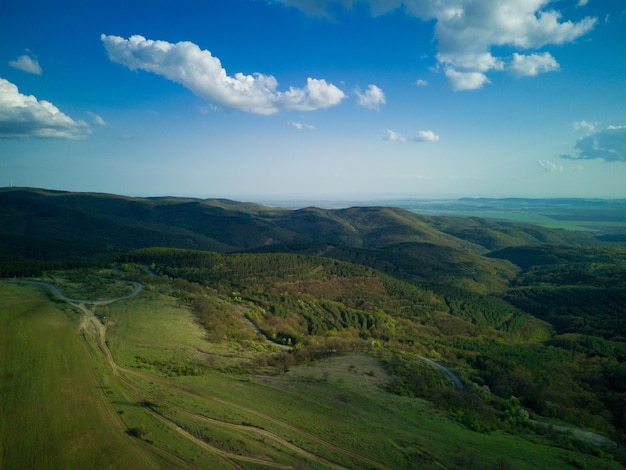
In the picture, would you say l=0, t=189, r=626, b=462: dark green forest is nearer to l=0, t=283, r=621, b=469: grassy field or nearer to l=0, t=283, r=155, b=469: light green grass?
l=0, t=283, r=621, b=469: grassy field

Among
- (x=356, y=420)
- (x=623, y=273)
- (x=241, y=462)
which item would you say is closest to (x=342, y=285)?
(x=356, y=420)

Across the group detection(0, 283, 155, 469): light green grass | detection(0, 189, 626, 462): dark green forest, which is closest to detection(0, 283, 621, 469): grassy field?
detection(0, 283, 155, 469): light green grass

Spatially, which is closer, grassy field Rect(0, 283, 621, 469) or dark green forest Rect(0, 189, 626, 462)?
grassy field Rect(0, 283, 621, 469)

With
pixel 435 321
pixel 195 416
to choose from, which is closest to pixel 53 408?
pixel 195 416

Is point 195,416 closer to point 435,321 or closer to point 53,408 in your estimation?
point 53,408

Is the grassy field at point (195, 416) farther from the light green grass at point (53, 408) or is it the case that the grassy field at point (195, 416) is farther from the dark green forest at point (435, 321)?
the dark green forest at point (435, 321)

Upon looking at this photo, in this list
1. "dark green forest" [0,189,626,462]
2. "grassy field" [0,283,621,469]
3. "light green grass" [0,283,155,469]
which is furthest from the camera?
"dark green forest" [0,189,626,462]

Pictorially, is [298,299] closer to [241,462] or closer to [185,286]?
[185,286]

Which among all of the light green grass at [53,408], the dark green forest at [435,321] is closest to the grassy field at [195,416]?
the light green grass at [53,408]
